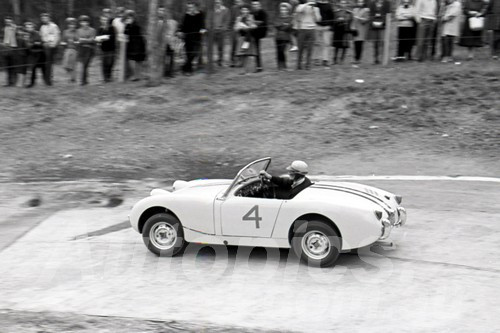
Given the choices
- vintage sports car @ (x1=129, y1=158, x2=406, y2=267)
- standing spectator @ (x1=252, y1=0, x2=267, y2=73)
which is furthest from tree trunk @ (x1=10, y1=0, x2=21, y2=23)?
vintage sports car @ (x1=129, y1=158, x2=406, y2=267)

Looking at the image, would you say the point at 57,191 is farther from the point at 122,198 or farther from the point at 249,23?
the point at 249,23

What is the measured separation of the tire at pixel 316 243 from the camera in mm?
9367

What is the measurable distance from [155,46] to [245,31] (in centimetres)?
259

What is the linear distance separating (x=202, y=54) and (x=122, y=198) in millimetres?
8875

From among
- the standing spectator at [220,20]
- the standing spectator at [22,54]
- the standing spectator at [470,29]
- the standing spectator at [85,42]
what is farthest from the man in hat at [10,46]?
the standing spectator at [470,29]

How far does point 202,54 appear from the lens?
863 inches

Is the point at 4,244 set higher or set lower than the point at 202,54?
lower

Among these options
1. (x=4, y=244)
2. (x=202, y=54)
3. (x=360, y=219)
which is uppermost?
(x=202, y=54)

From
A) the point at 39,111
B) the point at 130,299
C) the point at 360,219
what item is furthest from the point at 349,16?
the point at 130,299

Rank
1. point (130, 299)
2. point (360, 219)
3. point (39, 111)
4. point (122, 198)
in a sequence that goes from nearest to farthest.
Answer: point (130, 299) < point (360, 219) < point (122, 198) < point (39, 111)

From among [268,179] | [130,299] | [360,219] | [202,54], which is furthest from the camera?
[202,54]

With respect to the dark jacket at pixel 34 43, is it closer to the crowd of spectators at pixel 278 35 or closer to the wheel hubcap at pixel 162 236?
the crowd of spectators at pixel 278 35

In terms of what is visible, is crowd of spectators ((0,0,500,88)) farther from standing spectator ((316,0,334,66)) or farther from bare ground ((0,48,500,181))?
bare ground ((0,48,500,181))

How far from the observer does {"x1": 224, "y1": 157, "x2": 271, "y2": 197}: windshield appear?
9961 millimetres
